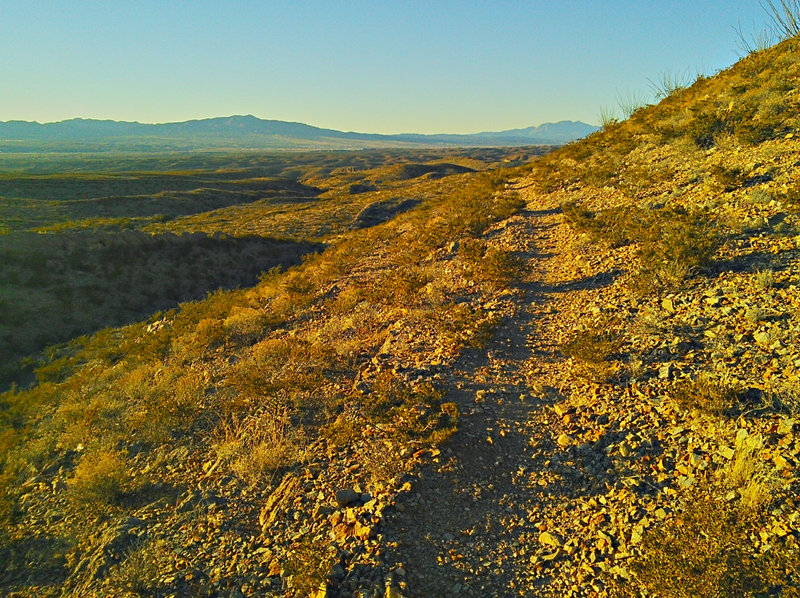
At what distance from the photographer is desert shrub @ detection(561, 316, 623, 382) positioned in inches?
234

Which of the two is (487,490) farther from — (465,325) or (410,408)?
(465,325)

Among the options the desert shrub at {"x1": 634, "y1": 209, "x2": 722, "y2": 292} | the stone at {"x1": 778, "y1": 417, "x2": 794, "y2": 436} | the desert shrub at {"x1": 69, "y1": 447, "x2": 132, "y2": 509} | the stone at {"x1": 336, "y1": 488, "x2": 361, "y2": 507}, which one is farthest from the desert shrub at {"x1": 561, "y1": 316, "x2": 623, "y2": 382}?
the desert shrub at {"x1": 69, "y1": 447, "x2": 132, "y2": 509}

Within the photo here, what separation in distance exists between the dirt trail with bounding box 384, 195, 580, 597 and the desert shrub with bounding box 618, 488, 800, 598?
100cm

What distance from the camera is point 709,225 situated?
7844mm

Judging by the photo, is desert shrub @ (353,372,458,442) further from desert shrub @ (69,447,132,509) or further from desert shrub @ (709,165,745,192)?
desert shrub @ (709,165,745,192)

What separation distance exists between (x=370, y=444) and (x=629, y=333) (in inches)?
179

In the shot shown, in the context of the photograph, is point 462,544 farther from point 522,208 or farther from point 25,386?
point 25,386

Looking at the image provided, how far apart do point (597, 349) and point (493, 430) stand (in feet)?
7.05

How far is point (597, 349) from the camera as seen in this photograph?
6.23 meters

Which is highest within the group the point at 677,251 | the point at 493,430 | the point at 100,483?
the point at 677,251

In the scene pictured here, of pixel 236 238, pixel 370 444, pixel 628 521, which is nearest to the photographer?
pixel 628 521

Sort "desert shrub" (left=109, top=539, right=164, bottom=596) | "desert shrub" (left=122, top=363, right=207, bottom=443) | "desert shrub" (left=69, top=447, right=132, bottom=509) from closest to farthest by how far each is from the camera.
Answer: "desert shrub" (left=109, top=539, right=164, bottom=596) → "desert shrub" (left=69, top=447, right=132, bottom=509) → "desert shrub" (left=122, top=363, right=207, bottom=443)

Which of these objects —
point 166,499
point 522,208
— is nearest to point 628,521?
point 166,499

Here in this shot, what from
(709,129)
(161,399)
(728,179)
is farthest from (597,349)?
(709,129)
